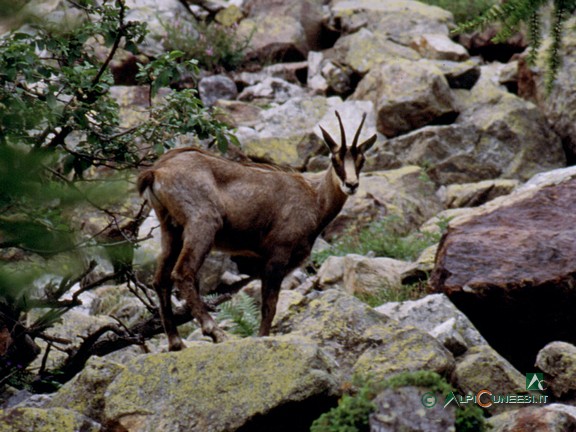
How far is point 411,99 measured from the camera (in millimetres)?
15797

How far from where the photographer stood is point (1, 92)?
5789 millimetres

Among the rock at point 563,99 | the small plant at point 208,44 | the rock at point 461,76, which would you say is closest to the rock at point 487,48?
the rock at point 461,76

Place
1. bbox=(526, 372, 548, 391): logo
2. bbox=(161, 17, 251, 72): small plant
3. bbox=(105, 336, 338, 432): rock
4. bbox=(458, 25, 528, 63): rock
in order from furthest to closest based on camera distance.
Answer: bbox=(458, 25, 528, 63): rock < bbox=(161, 17, 251, 72): small plant < bbox=(526, 372, 548, 391): logo < bbox=(105, 336, 338, 432): rock

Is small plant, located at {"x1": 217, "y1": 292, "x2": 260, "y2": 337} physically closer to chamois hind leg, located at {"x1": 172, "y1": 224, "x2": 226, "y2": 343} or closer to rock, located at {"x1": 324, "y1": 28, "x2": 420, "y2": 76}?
chamois hind leg, located at {"x1": 172, "y1": 224, "x2": 226, "y2": 343}

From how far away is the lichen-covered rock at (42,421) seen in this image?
16.3 feet

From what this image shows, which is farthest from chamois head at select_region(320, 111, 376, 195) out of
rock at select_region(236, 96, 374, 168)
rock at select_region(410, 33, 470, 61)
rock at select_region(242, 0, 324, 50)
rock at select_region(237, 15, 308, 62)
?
rock at select_region(242, 0, 324, 50)

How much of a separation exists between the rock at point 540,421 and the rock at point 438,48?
14376 mm

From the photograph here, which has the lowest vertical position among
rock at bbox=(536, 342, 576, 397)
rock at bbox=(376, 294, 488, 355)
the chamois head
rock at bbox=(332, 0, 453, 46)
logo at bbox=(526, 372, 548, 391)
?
rock at bbox=(332, 0, 453, 46)

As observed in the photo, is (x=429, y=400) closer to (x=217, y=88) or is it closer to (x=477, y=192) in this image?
(x=477, y=192)

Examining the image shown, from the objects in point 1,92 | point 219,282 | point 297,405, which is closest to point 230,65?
point 219,282

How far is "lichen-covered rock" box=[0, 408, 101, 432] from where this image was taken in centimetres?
496

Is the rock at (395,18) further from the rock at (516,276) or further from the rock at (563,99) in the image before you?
the rock at (516,276)

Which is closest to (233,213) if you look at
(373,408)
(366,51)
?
(373,408)

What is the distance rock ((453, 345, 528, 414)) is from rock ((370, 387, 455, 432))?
2.09 meters
